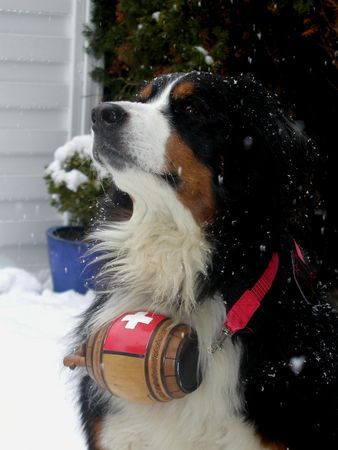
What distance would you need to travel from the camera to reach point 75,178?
5.20 m

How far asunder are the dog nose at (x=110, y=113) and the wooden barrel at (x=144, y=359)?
65 centimetres

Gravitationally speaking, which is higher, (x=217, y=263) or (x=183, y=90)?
(x=183, y=90)

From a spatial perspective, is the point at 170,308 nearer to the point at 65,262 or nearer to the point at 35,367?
the point at 35,367

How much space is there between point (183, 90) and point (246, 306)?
0.80m

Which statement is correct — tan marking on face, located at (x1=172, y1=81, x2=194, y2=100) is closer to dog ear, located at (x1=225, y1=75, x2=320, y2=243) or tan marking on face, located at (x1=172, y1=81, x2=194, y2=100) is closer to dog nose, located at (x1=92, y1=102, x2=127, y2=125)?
dog ear, located at (x1=225, y1=75, x2=320, y2=243)

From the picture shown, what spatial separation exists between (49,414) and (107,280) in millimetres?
1291

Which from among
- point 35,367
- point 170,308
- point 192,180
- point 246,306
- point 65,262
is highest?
point 192,180

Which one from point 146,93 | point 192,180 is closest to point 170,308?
point 192,180

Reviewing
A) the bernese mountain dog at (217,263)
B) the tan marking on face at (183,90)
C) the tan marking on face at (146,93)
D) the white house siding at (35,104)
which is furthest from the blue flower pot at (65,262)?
the tan marking on face at (183,90)

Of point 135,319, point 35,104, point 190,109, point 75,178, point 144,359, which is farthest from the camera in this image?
point 35,104

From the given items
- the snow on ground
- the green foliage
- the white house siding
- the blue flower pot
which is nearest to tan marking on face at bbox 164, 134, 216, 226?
the snow on ground

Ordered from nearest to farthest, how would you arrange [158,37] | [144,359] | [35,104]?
[144,359]
[158,37]
[35,104]

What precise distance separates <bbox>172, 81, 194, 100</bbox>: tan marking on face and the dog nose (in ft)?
0.93

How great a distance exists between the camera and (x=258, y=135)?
253 cm
